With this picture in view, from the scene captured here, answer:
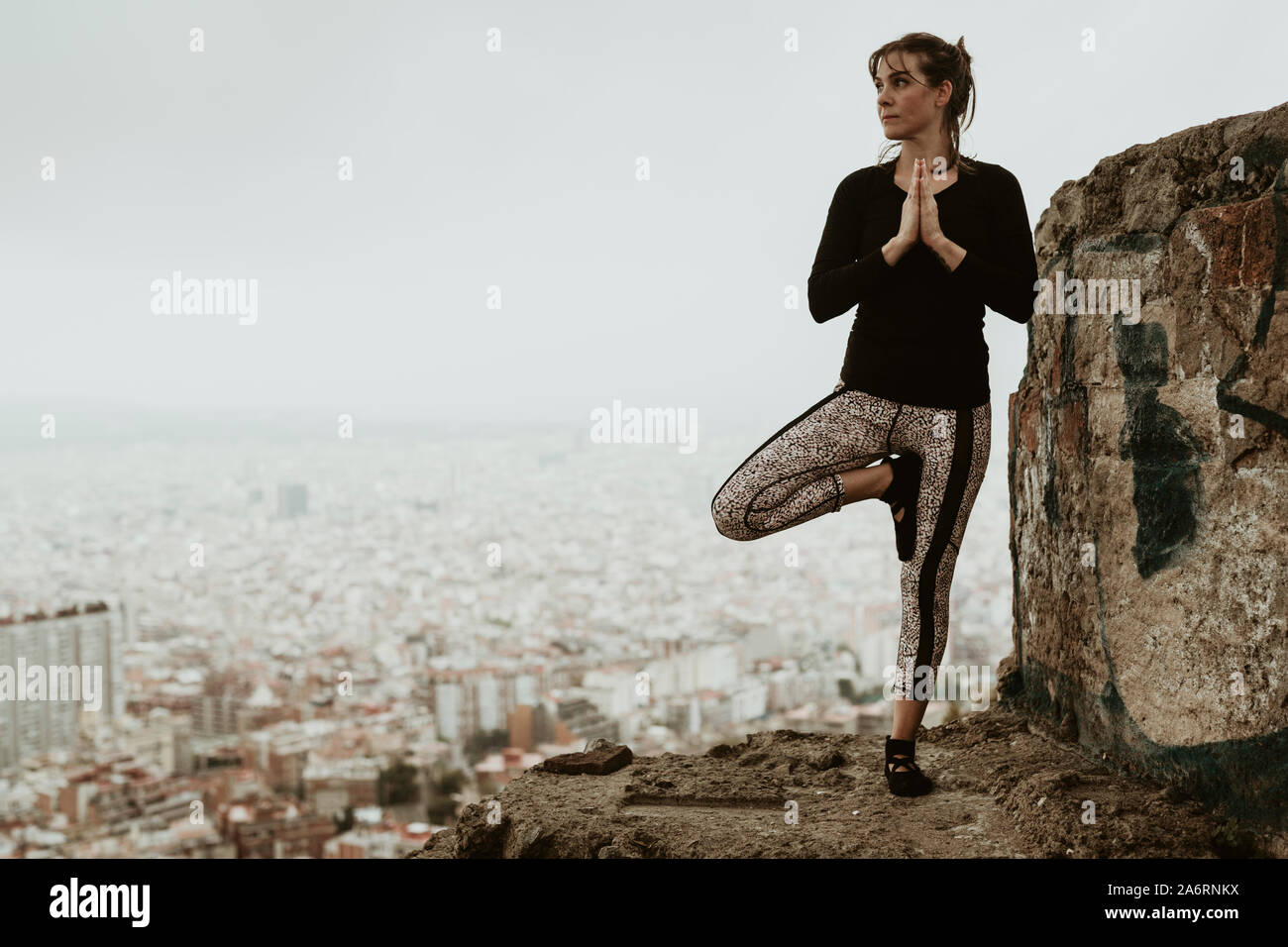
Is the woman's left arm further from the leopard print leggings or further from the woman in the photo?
the leopard print leggings

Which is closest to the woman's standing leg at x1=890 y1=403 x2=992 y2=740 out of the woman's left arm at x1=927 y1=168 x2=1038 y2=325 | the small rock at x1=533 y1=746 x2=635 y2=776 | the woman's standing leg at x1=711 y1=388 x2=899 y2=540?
the woman's standing leg at x1=711 y1=388 x2=899 y2=540

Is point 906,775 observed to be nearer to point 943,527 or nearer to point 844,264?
point 943,527

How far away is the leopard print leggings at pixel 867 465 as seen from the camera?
3.04m

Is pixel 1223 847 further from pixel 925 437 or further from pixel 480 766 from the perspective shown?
pixel 480 766

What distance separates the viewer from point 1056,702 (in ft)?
11.8

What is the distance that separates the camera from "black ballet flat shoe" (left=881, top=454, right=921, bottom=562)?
10.2 feet

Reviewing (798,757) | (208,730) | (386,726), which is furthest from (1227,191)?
(208,730)

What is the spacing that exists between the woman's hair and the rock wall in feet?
1.89

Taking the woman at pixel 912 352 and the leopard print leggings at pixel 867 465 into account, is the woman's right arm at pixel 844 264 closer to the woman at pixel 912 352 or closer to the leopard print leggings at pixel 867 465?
the woman at pixel 912 352

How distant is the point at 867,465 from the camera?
10.3 feet

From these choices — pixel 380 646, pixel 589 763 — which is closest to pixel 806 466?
pixel 589 763

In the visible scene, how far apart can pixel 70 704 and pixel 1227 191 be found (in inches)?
329

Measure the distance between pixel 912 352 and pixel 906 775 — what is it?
53.1 inches

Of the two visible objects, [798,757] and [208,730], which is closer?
[798,757]
